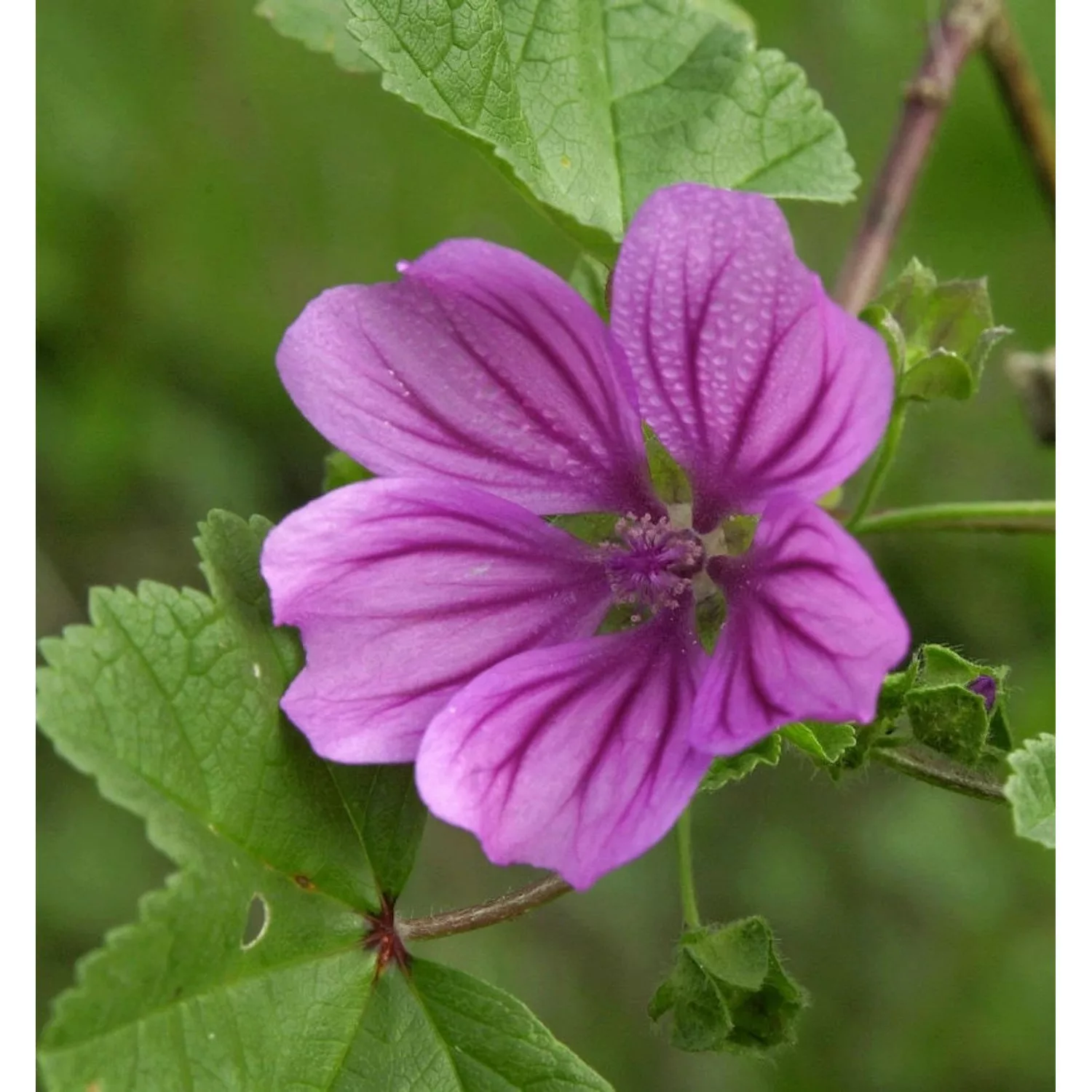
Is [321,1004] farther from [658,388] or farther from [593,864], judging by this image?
[658,388]

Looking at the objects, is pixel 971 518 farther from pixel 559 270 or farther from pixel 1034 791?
pixel 559 270

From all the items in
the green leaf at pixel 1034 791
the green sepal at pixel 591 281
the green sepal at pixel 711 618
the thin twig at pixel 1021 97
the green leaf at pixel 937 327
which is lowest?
the green leaf at pixel 1034 791

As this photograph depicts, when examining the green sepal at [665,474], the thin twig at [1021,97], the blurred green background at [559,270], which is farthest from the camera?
the blurred green background at [559,270]

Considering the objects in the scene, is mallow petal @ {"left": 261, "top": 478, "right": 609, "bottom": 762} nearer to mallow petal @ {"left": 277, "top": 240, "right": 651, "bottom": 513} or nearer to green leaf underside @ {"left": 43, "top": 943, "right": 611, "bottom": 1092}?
mallow petal @ {"left": 277, "top": 240, "right": 651, "bottom": 513}

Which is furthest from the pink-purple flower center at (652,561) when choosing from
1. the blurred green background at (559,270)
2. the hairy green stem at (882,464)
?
the blurred green background at (559,270)

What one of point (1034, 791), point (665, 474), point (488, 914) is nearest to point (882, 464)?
point (665, 474)

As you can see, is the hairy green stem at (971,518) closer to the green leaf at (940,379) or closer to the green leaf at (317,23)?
the green leaf at (940,379)
